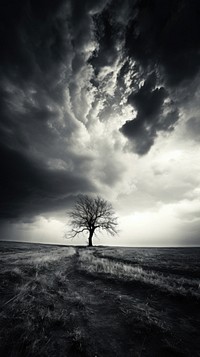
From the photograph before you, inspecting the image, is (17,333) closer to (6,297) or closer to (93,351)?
(93,351)

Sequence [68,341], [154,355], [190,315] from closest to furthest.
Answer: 1. [154,355]
2. [68,341]
3. [190,315]

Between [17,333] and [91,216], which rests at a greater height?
[91,216]

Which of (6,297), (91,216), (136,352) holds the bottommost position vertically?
(136,352)

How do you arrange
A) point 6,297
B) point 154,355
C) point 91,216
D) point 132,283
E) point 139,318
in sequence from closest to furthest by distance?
point 154,355 → point 139,318 → point 6,297 → point 132,283 → point 91,216

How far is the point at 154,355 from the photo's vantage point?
13.1 feet

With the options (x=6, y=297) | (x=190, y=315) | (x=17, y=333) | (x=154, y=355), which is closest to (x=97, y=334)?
(x=154, y=355)

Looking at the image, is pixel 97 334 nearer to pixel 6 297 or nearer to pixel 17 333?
pixel 17 333

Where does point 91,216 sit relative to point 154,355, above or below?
above

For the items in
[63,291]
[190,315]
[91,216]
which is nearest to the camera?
[190,315]

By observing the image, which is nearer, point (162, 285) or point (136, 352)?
point (136, 352)

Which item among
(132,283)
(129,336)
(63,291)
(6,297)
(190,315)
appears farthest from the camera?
(132,283)

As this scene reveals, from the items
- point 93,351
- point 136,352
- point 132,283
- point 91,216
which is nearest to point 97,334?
point 93,351

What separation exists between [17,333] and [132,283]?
643 cm

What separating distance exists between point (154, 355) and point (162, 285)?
464 cm
